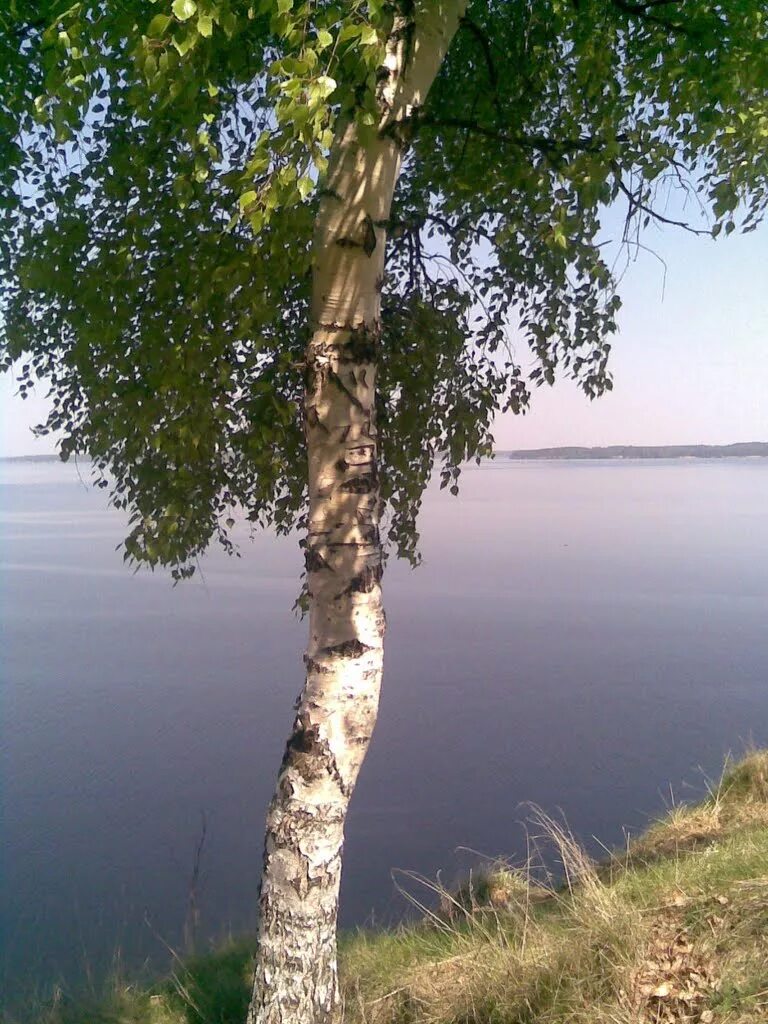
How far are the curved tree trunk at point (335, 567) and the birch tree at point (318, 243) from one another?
0.04 feet

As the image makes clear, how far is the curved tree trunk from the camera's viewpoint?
11.4 ft

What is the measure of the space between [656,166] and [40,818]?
9444 millimetres

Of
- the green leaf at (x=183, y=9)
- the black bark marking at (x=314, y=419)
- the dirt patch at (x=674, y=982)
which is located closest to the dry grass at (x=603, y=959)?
the dirt patch at (x=674, y=982)

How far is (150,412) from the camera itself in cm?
407

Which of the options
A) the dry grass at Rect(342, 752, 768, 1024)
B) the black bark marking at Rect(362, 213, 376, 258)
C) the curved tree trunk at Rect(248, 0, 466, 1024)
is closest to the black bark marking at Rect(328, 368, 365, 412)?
the curved tree trunk at Rect(248, 0, 466, 1024)

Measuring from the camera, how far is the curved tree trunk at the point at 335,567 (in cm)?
348

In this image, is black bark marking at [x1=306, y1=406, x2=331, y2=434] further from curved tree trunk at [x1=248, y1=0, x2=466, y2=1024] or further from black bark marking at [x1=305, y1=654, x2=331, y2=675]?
black bark marking at [x1=305, y1=654, x2=331, y2=675]

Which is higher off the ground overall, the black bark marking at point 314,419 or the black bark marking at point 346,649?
the black bark marking at point 314,419

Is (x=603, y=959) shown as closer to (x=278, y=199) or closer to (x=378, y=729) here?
(x=278, y=199)

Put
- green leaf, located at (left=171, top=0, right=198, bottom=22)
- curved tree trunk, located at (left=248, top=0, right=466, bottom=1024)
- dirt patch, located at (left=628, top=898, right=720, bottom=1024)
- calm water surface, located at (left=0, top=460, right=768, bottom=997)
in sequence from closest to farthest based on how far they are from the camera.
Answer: green leaf, located at (left=171, top=0, right=198, bottom=22) < dirt patch, located at (left=628, top=898, right=720, bottom=1024) < curved tree trunk, located at (left=248, top=0, right=466, bottom=1024) < calm water surface, located at (left=0, top=460, right=768, bottom=997)

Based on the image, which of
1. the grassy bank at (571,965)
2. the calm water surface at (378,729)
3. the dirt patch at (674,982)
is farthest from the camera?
the calm water surface at (378,729)

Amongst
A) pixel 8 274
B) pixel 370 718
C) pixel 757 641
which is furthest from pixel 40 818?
pixel 757 641

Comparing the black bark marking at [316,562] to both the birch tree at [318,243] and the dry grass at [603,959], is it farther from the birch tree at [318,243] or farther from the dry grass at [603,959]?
the dry grass at [603,959]

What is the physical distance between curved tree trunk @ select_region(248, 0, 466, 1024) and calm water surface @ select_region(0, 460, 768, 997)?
2.47 metres
